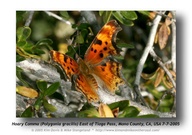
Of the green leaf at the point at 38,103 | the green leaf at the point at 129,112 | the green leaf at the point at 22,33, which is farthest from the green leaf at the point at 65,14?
the green leaf at the point at 129,112

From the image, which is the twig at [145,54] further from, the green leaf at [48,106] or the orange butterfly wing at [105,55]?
the green leaf at [48,106]

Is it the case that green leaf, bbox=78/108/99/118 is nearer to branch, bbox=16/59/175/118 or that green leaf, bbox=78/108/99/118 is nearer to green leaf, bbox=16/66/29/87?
branch, bbox=16/59/175/118

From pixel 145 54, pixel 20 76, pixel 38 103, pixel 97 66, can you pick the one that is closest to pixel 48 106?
pixel 38 103

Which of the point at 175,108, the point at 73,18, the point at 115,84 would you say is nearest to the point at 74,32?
the point at 73,18

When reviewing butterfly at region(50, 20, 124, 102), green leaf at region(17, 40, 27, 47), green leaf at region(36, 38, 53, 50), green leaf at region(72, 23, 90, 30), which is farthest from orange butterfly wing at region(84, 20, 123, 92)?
green leaf at region(17, 40, 27, 47)

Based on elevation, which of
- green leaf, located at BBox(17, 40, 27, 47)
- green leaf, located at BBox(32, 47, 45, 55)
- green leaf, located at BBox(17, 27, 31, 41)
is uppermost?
green leaf, located at BBox(17, 27, 31, 41)

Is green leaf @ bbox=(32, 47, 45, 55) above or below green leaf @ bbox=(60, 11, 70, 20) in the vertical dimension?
below

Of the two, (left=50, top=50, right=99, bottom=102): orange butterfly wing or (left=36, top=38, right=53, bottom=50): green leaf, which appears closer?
(left=50, top=50, right=99, bottom=102): orange butterfly wing

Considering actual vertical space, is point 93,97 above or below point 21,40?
below
